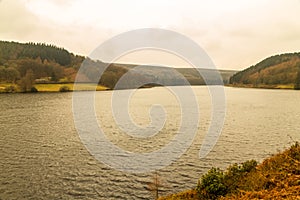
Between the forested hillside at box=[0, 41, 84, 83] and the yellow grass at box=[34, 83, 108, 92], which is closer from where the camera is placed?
the yellow grass at box=[34, 83, 108, 92]

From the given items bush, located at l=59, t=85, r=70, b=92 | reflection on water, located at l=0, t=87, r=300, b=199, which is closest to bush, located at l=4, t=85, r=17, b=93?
bush, located at l=59, t=85, r=70, b=92

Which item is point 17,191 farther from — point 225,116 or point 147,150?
point 225,116

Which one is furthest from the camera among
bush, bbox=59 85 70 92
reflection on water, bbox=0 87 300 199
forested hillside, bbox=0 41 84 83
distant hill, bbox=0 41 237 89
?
bush, bbox=59 85 70 92

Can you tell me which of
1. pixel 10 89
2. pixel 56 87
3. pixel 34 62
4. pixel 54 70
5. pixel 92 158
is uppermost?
pixel 34 62

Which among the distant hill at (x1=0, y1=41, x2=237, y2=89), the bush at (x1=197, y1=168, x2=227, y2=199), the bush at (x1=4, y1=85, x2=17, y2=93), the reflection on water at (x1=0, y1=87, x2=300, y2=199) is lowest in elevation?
the reflection on water at (x1=0, y1=87, x2=300, y2=199)

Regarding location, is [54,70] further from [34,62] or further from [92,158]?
[92,158]

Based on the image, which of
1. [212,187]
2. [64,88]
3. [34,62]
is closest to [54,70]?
[34,62]

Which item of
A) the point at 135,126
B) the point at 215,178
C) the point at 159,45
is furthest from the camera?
the point at 135,126

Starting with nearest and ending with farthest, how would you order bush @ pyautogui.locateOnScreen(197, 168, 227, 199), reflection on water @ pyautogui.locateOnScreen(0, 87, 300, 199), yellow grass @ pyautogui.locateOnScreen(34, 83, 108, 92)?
bush @ pyautogui.locateOnScreen(197, 168, 227, 199), reflection on water @ pyautogui.locateOnScreen(0, 87, 300, 199), yellow grass @ pyautogui.locateOnScreen(34, 83, 108, 92)

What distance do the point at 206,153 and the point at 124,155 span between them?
29.2 feet

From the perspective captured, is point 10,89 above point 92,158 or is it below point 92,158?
above

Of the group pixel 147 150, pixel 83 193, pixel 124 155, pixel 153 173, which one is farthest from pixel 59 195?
pixel 147 150

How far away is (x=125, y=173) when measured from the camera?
24.6 m

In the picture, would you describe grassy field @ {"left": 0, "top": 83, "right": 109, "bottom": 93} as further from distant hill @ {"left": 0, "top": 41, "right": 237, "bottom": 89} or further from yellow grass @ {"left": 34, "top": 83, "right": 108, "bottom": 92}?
distant hill @ {"left": 0, "top": 41, "right": 237, "bottom": 89}
